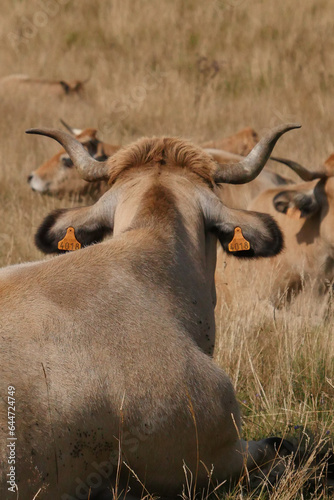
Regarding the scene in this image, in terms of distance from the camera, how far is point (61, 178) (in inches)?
434

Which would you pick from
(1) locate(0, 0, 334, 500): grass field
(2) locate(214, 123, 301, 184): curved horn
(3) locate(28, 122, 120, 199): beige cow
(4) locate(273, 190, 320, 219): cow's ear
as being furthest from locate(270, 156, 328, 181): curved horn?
(3) locate(28, 122, 120, 199): beige cow

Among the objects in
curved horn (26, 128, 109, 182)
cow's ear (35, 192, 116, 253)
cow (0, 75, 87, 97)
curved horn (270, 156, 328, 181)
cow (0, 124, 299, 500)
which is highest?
cow (0, 75, 87, 97)

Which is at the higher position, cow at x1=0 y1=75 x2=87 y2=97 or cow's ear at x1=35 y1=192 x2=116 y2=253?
cow at x1=0 y1=75 x2=87 y2=97

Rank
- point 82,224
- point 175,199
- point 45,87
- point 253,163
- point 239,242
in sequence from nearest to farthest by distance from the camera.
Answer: point 175,199 < point 239,242 < point 82,224 < point 253,163 < point 45,87

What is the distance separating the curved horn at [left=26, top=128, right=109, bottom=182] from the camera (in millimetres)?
4551

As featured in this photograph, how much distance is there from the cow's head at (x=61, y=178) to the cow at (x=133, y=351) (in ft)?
21.8

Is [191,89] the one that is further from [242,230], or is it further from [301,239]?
[242,230]

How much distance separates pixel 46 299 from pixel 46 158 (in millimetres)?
9695

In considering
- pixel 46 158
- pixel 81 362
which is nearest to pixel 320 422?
pixel 81 362

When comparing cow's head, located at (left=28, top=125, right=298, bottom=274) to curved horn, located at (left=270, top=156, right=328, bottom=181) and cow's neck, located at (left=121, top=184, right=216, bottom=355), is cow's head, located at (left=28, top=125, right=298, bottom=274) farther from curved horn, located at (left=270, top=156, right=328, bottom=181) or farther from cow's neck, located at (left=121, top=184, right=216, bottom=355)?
curved horn, located at (left=270, top=156, right=328, bottom=181)

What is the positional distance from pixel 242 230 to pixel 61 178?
23.0 feet

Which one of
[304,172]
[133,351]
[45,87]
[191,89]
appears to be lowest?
[133,351]

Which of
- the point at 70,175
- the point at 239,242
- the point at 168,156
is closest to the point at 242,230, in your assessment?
the point at 239,242

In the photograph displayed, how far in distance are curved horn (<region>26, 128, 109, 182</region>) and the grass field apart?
143 centimetres
